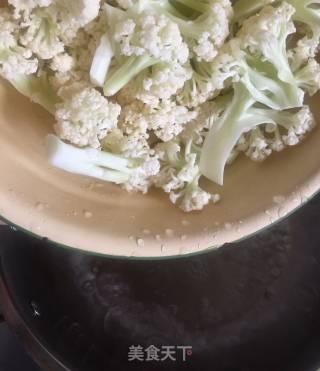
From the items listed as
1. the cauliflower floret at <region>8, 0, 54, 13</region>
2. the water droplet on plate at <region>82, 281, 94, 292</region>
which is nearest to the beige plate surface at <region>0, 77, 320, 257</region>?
the cauliflower floret at <region>8, 0, 54, 13</region>

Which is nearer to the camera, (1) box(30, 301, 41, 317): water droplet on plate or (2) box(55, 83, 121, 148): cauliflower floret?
Answer: (2) box(55, 83, 121, 148): cauliflower floret

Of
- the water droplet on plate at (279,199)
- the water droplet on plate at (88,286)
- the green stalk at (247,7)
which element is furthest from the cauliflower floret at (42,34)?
the water droplet on plate at (88,286)

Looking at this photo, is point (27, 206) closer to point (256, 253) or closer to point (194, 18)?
point (194, 18)

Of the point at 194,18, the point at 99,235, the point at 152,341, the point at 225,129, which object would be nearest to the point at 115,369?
the point at 152,341

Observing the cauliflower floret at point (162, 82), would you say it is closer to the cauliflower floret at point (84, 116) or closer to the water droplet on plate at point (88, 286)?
the cauliflower floret at point (84, 116)
